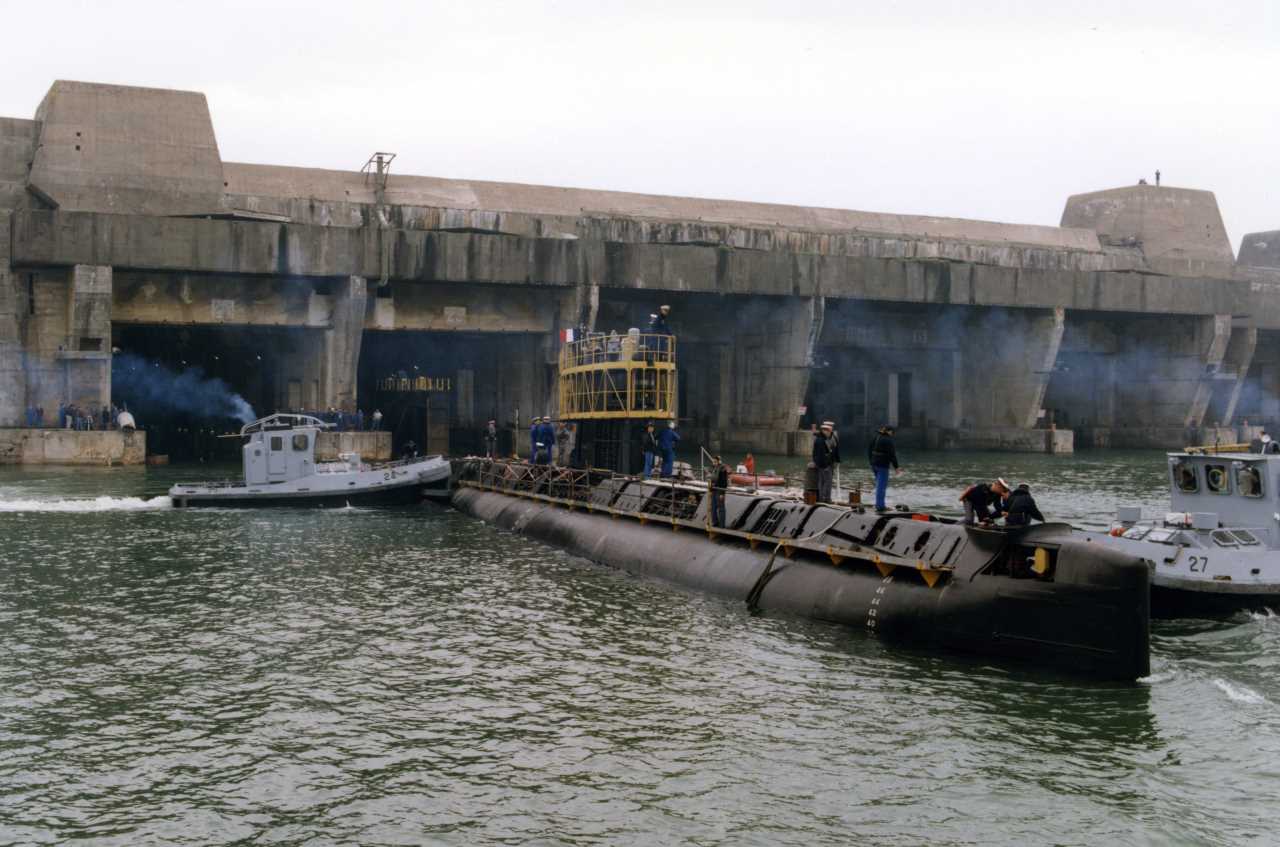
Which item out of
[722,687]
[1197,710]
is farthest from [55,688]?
[1197,710]

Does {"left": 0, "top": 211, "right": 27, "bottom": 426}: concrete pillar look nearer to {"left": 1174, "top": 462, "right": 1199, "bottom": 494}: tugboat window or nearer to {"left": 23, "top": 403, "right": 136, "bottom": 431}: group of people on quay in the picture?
{"left": 23, "top": 403, "right": 136, "bottom": 431}: group of people on quay

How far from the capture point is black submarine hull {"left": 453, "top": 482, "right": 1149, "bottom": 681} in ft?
59.6

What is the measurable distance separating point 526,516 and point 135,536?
1095 cm

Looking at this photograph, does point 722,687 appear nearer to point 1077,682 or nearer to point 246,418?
point 1077,682

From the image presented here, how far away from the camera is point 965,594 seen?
20031 mm

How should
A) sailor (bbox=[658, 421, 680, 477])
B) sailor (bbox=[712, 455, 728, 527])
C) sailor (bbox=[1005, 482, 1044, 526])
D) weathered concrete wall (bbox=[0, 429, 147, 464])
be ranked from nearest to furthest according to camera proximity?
sailor (bbox=[1005, 482, 1044, 526]), sailor (bbox=[712, 455, 728, 527]), sailor (bbox=[658, 421, 680, 477]), weathered concrete wall (bbox=[0, 429, 147, 464])

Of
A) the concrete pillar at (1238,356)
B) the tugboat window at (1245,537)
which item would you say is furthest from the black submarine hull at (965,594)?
the concrete pillar at (1238,356)

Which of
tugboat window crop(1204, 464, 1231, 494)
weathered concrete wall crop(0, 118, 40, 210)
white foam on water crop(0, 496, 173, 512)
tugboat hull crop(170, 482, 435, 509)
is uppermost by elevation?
weathered concrete wall crop(0, 118, 40, 210)

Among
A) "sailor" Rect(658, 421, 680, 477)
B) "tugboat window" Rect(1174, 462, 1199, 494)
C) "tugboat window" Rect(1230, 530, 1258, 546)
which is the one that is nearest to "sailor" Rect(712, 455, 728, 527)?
"sailor" Rect(658, 421, 680, 477)

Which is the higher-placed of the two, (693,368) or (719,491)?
(693,368)

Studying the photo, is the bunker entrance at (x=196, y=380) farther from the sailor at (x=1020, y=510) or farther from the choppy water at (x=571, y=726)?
the sailor at (x=1020, y=510)

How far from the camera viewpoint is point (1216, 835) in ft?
42.9

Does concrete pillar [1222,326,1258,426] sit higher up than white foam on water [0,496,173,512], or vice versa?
concrete pillar [1222,326,1258,426]

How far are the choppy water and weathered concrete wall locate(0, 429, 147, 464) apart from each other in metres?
30.6
